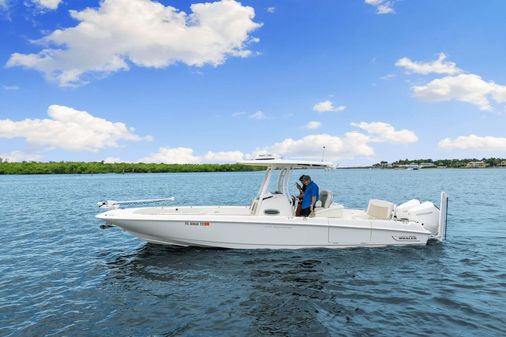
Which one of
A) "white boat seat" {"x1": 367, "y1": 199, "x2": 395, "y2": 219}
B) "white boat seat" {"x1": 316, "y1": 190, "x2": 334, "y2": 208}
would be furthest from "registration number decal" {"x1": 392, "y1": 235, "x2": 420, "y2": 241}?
"white boat seat" {"x1": 316, "y1": 190, "x2": 334, "y2": 208}

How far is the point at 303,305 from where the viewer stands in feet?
25.3

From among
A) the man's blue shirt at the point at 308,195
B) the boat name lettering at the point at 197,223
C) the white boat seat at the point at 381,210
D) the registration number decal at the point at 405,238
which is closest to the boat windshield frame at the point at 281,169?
the man's blue shirt at the point at 308,195

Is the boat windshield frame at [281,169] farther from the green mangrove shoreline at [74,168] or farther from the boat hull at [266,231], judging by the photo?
the green mangrove shoreline at [74,168]

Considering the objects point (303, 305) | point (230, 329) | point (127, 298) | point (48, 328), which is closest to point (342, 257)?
point (303, 305)

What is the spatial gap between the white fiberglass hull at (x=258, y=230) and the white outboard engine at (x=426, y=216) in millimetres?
680

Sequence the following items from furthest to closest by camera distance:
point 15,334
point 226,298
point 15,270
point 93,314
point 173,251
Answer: point 173,251 < point 15,270 < point 226,298 < point 93,314 < point 15,334

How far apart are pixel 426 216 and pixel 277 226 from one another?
5.21 m

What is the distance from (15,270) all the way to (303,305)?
835 centimetres

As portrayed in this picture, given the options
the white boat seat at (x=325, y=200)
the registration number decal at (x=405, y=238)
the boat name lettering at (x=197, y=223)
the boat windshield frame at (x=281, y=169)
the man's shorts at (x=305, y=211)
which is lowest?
the registration number decal at (x=405, y=238)

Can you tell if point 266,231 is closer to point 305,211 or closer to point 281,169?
point 305,211

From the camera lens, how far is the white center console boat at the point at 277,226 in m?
10.9

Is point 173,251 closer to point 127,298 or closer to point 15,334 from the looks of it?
point 127,298

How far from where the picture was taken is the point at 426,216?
1204 cm

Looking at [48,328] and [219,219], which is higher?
[219,219]
